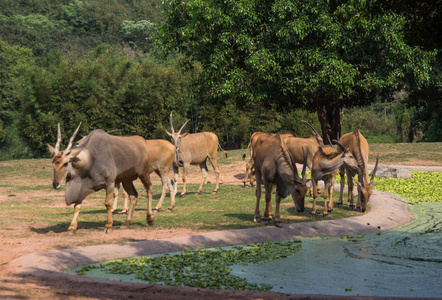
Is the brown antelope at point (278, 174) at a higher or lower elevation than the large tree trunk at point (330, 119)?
lower

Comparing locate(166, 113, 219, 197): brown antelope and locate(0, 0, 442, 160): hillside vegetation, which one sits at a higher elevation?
locate(0, 0, 442, 160): hillside vegetation

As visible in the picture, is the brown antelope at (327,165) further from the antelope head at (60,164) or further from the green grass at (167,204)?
the antelope head at (60,164)

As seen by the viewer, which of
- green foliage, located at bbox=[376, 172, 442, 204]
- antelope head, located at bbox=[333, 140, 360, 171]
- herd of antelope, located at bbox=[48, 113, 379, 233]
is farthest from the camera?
green foliage, located at bbox=[376, 172, 442, 204]

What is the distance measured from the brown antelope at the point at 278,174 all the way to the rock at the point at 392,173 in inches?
477

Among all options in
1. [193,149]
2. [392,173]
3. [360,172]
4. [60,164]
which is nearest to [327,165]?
[360,172]

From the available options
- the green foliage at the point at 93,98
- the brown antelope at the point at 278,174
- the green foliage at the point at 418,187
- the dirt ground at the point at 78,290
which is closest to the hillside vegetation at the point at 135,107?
the green foliage at the point at 93,98

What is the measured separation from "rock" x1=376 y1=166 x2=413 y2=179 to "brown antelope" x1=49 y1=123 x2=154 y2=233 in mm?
14386

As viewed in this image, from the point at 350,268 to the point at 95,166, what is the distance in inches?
213

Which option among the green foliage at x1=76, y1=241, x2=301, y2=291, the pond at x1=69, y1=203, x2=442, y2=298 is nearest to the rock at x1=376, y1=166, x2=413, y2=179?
the pond at x1=69, y1=203, x2=442, y2=298

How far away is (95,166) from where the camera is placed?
11305mm

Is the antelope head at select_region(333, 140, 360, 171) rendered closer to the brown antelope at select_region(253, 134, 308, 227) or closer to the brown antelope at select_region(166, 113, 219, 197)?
the brown antelope at select_region(253, 134, 308, 227)

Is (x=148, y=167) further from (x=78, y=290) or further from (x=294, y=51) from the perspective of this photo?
(x=294, y=51)

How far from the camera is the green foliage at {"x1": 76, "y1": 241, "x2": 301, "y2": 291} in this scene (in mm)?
7898

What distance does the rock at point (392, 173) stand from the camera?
77.7ft
